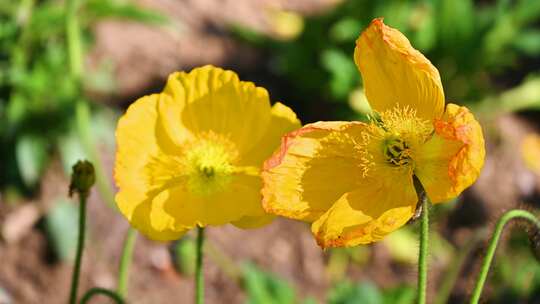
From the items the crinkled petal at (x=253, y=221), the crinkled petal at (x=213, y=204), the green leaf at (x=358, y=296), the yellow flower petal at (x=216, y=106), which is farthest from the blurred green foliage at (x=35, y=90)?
the crinkled petal at (x=253, y=221)

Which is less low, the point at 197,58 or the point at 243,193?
the point at 197,58

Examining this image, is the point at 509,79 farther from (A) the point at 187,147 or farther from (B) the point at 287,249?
(A) the point at 187,147

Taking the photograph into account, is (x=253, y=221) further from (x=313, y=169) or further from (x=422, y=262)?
(x=422, y=262)

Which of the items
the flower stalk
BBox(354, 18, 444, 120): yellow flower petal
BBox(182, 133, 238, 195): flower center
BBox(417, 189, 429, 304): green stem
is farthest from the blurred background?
BBox(417, 189, 429, 304): green stem

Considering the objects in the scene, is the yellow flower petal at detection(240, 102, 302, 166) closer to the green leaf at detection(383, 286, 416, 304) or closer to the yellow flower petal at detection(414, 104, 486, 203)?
the yellow flower petal at detection(414, 104, 486, 203)

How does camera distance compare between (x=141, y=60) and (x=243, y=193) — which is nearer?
(x=243, y=193)

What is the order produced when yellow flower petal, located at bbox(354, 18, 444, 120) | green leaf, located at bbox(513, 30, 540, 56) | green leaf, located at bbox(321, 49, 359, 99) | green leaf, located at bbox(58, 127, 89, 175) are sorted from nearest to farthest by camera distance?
1. yellow flower petal, located at bbox(354, 18, 444, 120)
2. green leaf, located at bbox(58, 127, 89, 175)
3. green leaf, located at bbox(321, 49, 359, 99)
4. green leaf, located at bbox(513, 30, 540, 56)

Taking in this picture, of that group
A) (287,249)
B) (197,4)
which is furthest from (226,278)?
(197,4)
